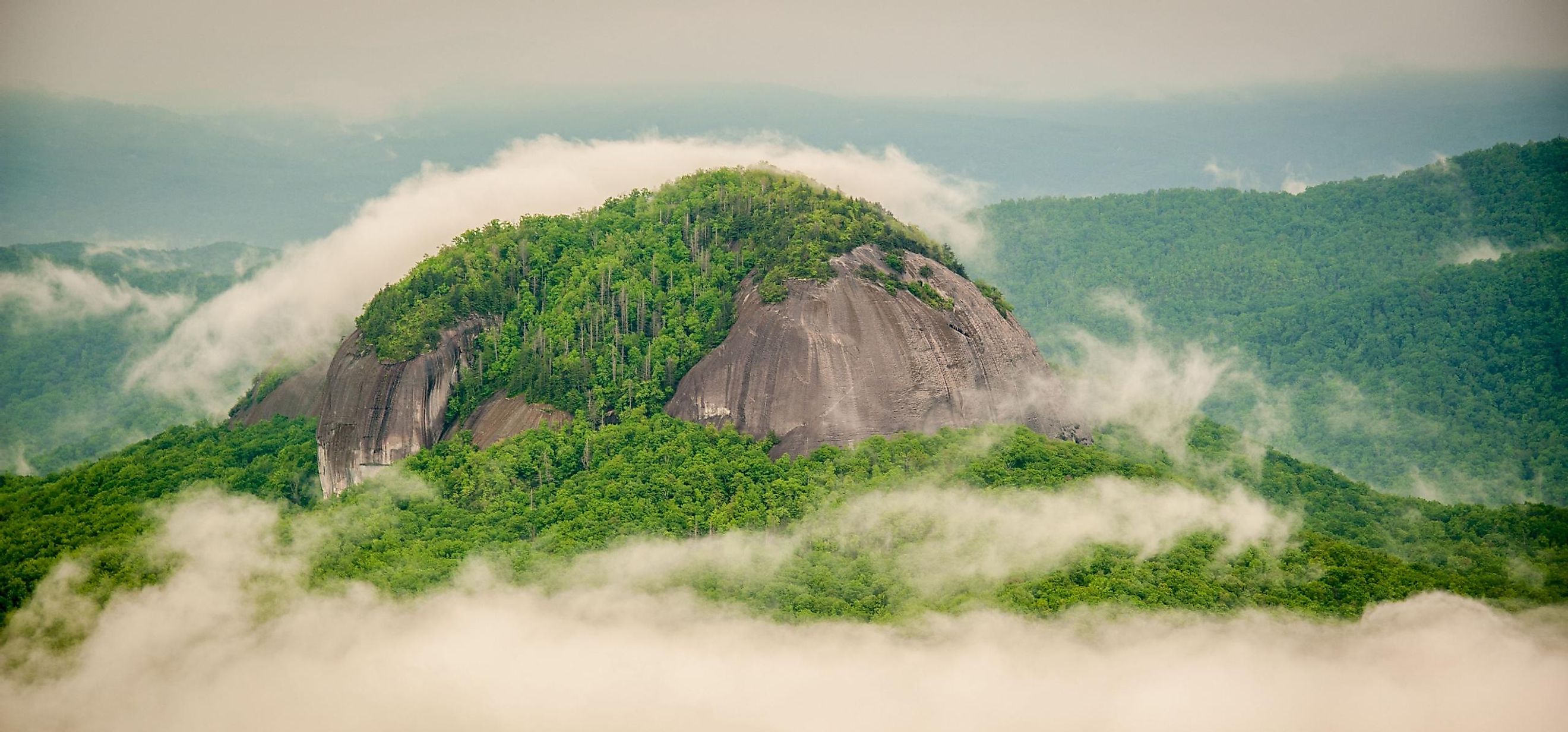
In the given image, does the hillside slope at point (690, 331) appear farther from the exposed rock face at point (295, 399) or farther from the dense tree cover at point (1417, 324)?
the dense tree cover at point (1417, 324)

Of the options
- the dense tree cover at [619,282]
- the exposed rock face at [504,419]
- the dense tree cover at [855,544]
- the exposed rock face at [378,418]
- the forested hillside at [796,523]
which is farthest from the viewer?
the dense tree cover at [619,282]

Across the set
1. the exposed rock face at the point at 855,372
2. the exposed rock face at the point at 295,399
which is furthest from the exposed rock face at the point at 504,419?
the exposed rock face at the point at 295,399

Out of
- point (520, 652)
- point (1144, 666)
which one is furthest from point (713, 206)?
point (1144, 666)

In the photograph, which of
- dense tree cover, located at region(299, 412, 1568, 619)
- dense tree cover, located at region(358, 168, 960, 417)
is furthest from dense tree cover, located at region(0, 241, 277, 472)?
dense tree cover, located at region(299, 412, 1568, 619)

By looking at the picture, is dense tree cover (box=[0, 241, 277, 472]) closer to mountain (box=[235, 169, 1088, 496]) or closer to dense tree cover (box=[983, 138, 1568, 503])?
mountain (box=[235, 169, 1088, 496])

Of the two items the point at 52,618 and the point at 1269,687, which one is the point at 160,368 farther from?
the point at 1269,687

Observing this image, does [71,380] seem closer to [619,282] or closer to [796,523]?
[619,282]

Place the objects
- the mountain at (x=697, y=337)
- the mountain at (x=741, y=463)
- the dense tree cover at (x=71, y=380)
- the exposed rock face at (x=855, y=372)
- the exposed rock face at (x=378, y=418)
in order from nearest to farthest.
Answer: the mountain at (x=741, y=463), the exposed rock face at (x=855, y=372), the mountain at (x=697, y=337), the exposed rock face at (x=378, y=418), the dense tree cover at (x=71, y=380)
